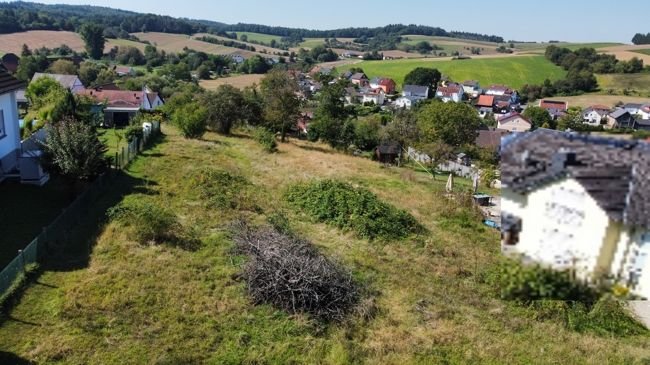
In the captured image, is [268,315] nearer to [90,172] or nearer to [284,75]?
[90,172]

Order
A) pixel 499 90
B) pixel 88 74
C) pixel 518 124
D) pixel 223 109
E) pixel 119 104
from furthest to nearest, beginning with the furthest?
1. pixel 499 90
2. pixel 88 74
3. pixel 119 104
4. pixel 223 109
5. pixel 518 124

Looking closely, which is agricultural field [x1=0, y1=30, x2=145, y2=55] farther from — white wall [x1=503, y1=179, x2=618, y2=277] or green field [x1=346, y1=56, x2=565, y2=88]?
white wall [x1=503, y1=179, x2=618, y2=277]

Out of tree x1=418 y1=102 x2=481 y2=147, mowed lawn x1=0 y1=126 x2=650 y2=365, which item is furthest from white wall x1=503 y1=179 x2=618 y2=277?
tree x1=418 y1=102 x2=481 y2=147

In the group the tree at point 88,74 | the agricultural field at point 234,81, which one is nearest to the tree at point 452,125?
the tree at point 88,74

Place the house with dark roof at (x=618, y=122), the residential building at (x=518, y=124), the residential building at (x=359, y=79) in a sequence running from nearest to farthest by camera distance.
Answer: the residential building at (x=518, y=124) < the house with dark roof at (x=618, y=122) < the residential building at (x=359, y=79)

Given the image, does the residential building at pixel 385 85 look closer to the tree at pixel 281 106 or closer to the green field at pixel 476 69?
the green field at pixel 476 69

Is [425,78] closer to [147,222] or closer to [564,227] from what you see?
[147,222]

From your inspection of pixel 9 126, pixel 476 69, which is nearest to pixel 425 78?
pixel 476 69
